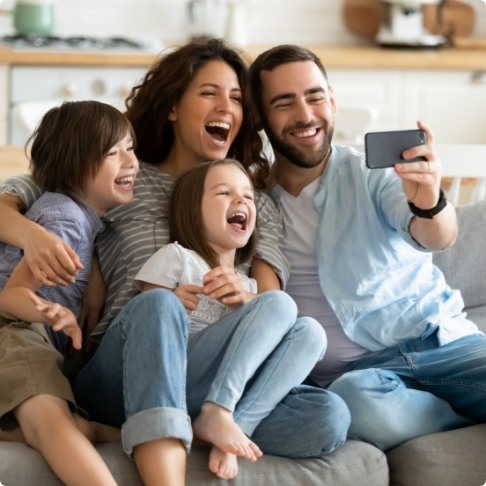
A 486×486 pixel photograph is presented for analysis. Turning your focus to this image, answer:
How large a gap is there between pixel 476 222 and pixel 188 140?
2.47ft

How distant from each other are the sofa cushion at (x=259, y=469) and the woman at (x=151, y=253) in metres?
0.03

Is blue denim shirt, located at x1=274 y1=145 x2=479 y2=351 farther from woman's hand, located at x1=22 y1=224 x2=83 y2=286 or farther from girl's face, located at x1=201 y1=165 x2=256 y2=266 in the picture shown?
woman's hand, located at x1=22 y1=224 x2=83 y2=286

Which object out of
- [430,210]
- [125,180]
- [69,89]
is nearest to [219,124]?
[125,180]

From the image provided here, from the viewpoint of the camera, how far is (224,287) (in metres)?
2.20

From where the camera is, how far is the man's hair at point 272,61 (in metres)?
2.59

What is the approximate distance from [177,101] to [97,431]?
825 mm

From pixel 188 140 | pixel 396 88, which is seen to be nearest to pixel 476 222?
pixel 188 140

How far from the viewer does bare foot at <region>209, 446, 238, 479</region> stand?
81.6 inches

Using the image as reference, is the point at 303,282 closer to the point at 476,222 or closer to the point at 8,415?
the point at 476,222

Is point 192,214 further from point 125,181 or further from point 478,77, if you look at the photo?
point 478,77

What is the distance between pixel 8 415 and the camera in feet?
7.06

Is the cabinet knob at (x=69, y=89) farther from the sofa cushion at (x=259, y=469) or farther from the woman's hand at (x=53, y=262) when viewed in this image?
the sofa cushion at (x=259, y=469)

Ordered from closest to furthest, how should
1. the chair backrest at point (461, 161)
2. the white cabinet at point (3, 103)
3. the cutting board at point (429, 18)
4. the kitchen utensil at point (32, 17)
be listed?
the chair backrest at point (461, 161) → the white cabinet at point (3, 103) → the kitchen utensil at point (32, 17) → the cutting board at point (429, 18)

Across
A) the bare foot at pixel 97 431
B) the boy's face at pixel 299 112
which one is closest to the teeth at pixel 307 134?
the boy's face at pixel 299 112
